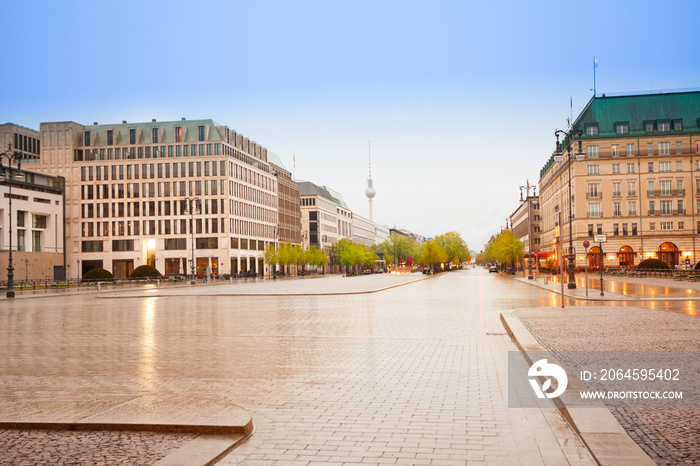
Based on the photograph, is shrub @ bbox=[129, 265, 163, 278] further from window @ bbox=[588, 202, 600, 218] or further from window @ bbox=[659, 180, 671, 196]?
window @ bbox=[659, 180, 671, 196]

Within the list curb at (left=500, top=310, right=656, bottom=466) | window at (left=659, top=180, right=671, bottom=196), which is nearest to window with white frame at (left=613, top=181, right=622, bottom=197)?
window at (left=659, top=180, right=671, bottom=196)

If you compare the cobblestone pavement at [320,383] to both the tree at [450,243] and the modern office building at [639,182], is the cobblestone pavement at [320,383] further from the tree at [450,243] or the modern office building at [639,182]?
the tree at [450,243]

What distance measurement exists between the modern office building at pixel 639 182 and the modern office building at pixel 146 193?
5475 centimetres

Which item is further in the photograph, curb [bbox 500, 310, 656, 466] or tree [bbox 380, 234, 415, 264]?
tree [bbox 380, 234, 415, 264]

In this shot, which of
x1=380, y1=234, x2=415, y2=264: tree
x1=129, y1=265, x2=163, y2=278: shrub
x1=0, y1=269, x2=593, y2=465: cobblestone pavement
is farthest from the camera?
x1=380, y1=234, x2=415, y2=264: tree

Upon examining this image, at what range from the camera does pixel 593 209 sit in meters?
93.5

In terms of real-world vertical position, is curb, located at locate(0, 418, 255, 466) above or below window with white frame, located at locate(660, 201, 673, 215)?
below

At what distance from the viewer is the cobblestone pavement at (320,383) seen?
243 inches

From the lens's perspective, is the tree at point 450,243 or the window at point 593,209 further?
the tree at point 450,243

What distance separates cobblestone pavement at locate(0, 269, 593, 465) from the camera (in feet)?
20.3

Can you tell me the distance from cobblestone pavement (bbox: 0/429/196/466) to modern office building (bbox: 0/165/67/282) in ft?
277

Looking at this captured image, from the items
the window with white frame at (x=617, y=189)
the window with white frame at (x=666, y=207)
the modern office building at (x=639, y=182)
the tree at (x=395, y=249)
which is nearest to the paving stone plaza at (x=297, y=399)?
the modern office building at (x=639, y=182)

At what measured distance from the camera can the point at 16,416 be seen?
716 centimetres

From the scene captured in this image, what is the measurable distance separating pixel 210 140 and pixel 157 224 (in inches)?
660
